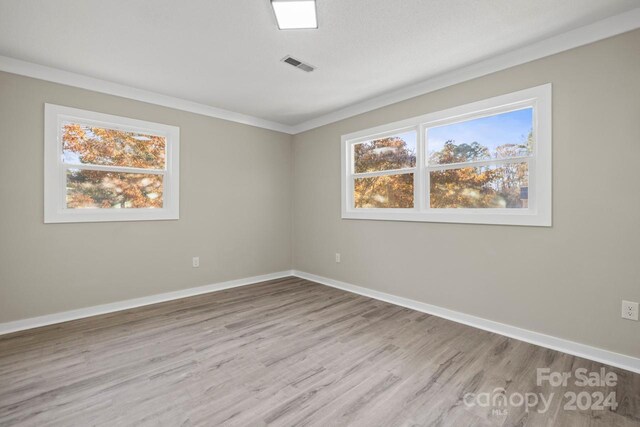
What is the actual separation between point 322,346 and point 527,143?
2548mm

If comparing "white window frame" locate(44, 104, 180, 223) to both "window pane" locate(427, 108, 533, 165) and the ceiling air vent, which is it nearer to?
the ceiling air vent

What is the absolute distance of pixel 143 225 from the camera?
11.4 feet

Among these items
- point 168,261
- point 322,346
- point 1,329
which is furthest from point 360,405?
point 1,329

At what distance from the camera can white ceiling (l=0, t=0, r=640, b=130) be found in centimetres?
200

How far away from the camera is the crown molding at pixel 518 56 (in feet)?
6.88

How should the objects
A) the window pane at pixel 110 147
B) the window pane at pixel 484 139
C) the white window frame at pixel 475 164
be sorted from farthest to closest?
1. the window pane at pixel 110 147
2. the window pane at pixel 484 139
3. the white window frame at pixel 475 164

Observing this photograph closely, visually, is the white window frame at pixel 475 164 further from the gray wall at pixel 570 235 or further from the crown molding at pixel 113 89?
the crown molding at pixel 113 89

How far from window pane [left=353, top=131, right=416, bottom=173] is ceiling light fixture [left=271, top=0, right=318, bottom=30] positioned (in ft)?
5.98

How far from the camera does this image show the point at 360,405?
1712 millimetres

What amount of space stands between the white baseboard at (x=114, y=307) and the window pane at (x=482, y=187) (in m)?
2.94

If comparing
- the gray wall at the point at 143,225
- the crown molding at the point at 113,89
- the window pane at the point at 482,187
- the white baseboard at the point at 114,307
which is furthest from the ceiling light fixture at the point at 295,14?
the white baseboard at the point at 114,307

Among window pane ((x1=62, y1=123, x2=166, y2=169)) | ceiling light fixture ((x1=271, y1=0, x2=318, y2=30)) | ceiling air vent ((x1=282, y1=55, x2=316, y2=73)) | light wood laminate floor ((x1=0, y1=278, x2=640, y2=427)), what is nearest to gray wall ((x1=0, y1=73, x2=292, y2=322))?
window pane ((x1=62, y1=123, x2=166, y2=169))

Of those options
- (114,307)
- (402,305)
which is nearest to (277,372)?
(402,305)

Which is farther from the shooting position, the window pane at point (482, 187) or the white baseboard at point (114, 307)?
the white baseboard at point (114, 307)
